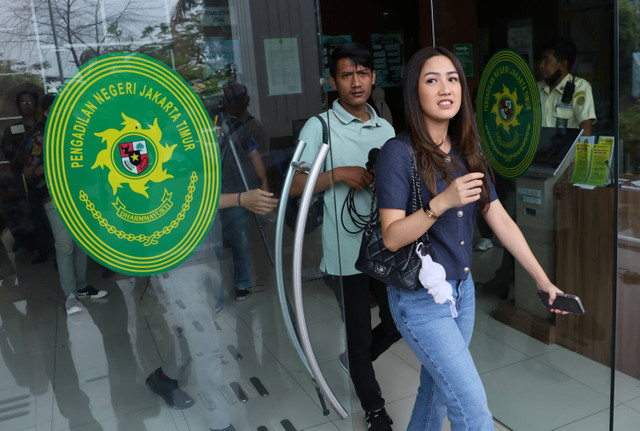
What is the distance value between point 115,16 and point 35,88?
0.27 m

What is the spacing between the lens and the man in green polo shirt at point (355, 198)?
7.34 ft

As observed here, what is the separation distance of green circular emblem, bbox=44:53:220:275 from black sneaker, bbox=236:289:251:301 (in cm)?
22

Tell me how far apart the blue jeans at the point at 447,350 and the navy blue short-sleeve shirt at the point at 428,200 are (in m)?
0.07

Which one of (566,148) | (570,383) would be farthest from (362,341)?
(566,148)

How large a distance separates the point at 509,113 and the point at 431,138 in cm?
80

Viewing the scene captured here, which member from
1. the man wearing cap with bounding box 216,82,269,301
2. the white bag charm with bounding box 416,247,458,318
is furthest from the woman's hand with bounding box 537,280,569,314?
the man wearing cap with bounding box 216,82,269,301

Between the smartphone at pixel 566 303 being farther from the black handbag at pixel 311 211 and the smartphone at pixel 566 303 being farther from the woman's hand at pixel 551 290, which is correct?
the black handbag at pixel 311 211

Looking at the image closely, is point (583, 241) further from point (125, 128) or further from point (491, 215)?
point (125, 128)

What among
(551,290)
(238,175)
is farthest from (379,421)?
(238,175)

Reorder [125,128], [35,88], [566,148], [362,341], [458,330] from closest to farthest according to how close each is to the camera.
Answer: [35,88] < [125,128] < [458,330] < [566,148] < [362,341]

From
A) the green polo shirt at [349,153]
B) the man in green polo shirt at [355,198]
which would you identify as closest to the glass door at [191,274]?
the man in green polo shirt at [355,198]

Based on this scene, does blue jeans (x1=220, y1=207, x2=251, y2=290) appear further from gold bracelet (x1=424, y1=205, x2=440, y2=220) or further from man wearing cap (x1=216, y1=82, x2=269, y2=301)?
gold bracelet (x1=424, y1=205, x2=440, y2=220)

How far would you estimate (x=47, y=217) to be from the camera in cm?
143

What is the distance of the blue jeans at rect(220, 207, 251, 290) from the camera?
1.70 metres
